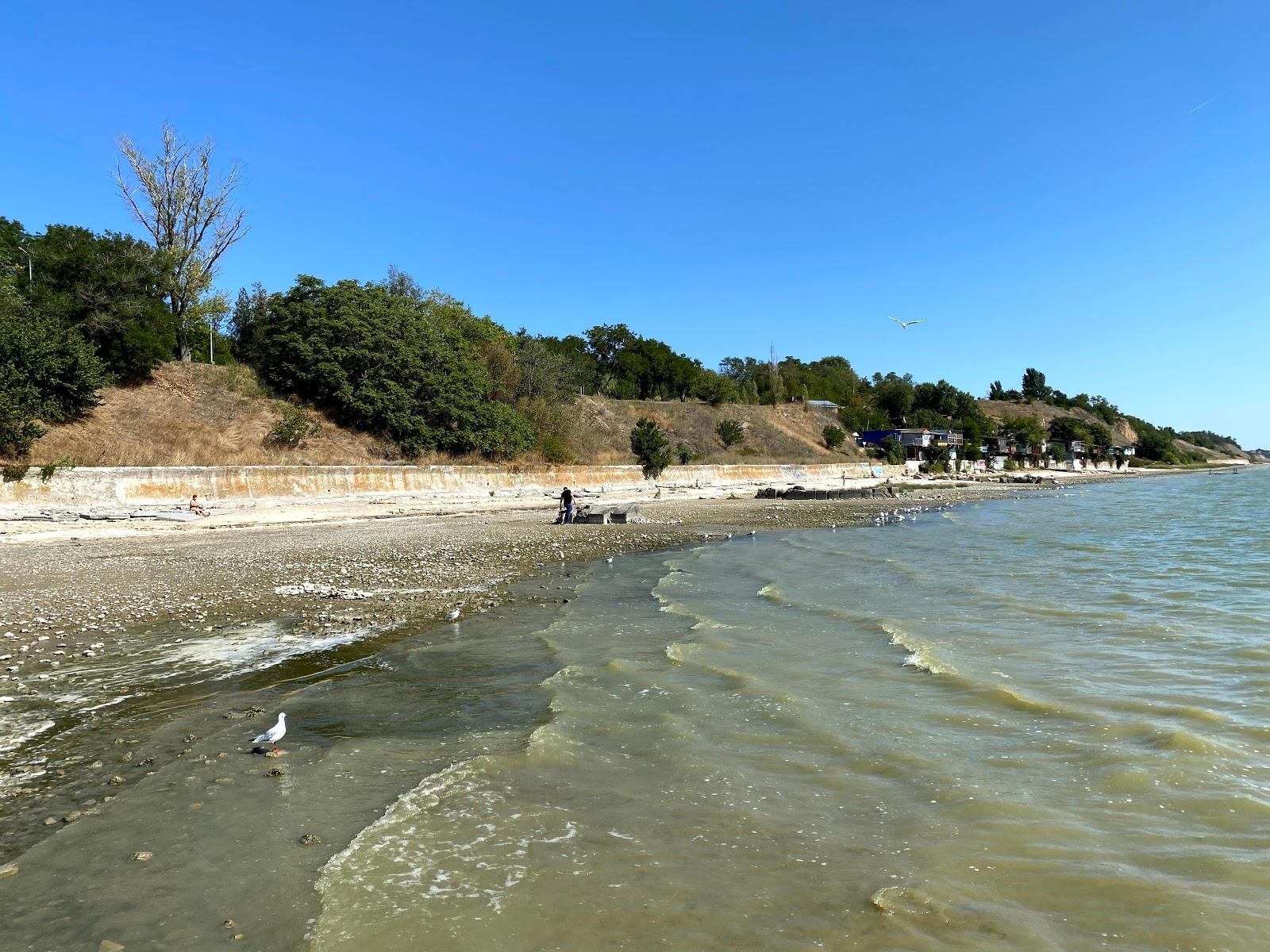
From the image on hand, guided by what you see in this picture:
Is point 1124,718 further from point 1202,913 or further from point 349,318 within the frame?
point 349,318

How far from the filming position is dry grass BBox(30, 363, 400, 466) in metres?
36.5

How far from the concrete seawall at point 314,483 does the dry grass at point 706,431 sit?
32.9 ft

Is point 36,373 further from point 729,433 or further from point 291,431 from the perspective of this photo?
point 729,433

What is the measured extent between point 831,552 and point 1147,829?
61.7ft

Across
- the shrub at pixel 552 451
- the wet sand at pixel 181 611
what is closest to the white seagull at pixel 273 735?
the wet sand at pixel 181 611

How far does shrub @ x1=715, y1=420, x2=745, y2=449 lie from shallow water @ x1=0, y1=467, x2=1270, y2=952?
7552 cm

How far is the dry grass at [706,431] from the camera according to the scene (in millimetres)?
74250

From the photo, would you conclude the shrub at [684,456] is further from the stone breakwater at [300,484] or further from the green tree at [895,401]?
the green tree at [895,401]

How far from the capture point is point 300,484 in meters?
36.6

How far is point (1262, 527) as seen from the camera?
107ft

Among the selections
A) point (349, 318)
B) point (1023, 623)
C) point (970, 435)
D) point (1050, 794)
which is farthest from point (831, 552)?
point (970, 435)

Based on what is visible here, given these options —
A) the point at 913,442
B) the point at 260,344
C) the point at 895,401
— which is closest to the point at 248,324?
the point at 260,344

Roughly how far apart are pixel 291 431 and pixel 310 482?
10.4 metres

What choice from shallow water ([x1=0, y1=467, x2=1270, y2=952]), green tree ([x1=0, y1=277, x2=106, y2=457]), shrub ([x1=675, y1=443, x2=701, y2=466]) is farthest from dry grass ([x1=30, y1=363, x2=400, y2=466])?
shallow water ([x1=0, y1=467, x2=1270, y2=952])
